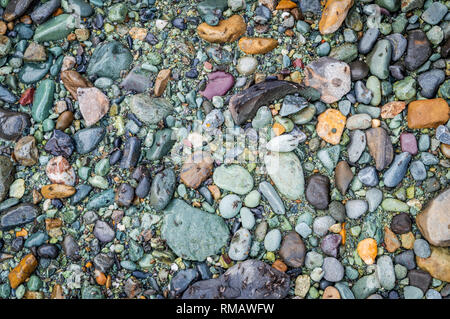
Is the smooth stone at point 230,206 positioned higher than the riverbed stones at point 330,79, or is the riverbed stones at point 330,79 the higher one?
the riverbed stones at point 330,79

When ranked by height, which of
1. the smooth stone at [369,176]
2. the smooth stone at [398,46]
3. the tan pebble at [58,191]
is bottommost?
the smooth stone at [369,176]

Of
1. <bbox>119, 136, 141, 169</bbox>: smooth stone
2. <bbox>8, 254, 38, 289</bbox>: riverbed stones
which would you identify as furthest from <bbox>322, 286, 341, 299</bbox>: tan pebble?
<bbox>8, 254, 38, 289</bbox>: riverbed stones

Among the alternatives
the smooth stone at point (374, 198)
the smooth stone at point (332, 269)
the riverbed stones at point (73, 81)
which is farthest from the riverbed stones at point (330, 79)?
the riverbed stones at point (73, 81)

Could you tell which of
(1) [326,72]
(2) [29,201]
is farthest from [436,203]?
(2) [29,201]

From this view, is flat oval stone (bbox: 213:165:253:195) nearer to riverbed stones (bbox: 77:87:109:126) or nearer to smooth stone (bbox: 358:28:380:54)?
riverbed stones (bbox: 77:87:109:126)

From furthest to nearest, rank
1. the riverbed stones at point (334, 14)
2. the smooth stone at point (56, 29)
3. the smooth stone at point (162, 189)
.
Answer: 1. the smooth stone at point (56, 29)
2. the riverbed stones at point (334, 14)
3. the smooth stone at point (162, 189)

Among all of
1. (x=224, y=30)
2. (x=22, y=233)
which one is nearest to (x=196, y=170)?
(x=224, y=30)

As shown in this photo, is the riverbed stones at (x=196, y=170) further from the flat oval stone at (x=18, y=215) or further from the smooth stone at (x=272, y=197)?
the flat oval stone at (x=18, y=215)
